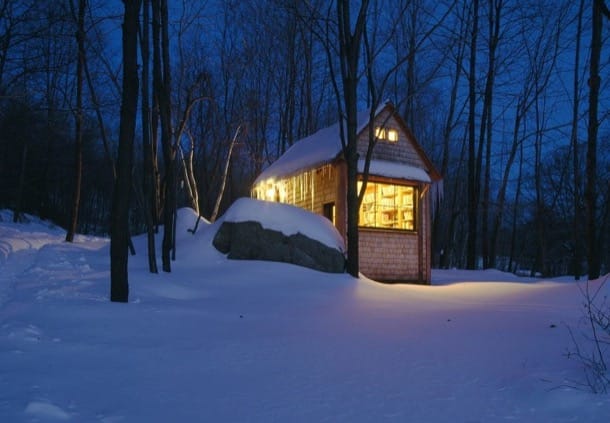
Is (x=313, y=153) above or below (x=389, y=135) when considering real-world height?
below

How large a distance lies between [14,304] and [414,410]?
546cm

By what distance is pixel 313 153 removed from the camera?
15.0m

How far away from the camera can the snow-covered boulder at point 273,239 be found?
1134 cm

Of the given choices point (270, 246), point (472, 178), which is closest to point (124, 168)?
point (270, 246)

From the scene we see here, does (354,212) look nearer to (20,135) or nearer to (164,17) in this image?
(164,17)

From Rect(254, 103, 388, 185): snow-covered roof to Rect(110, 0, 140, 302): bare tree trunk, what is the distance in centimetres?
764

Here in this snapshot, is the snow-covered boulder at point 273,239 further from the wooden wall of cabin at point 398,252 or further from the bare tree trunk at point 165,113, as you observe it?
the wooden wall of cabin at point 398,252

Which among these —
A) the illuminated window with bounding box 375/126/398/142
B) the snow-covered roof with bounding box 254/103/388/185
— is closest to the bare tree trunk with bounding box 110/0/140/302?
the snow-covered roof with bounding box 254/103/388/185

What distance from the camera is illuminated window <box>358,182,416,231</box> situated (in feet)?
50.3

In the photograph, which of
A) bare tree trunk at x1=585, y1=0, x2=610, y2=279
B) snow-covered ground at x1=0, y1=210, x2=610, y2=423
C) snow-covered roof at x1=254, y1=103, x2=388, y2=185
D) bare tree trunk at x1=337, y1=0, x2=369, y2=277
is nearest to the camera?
snow-covered ground at x1=0, y1=210, x2=610, y2=423

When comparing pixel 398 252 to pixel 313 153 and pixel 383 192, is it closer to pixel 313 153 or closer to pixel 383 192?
pixel 383 192

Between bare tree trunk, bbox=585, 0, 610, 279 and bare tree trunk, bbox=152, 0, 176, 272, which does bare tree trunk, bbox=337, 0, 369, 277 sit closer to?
bare tree trunk, bbox=152, 0, 176, 272

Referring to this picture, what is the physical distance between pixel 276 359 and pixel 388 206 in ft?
40.7

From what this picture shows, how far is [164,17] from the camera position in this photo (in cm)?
974
